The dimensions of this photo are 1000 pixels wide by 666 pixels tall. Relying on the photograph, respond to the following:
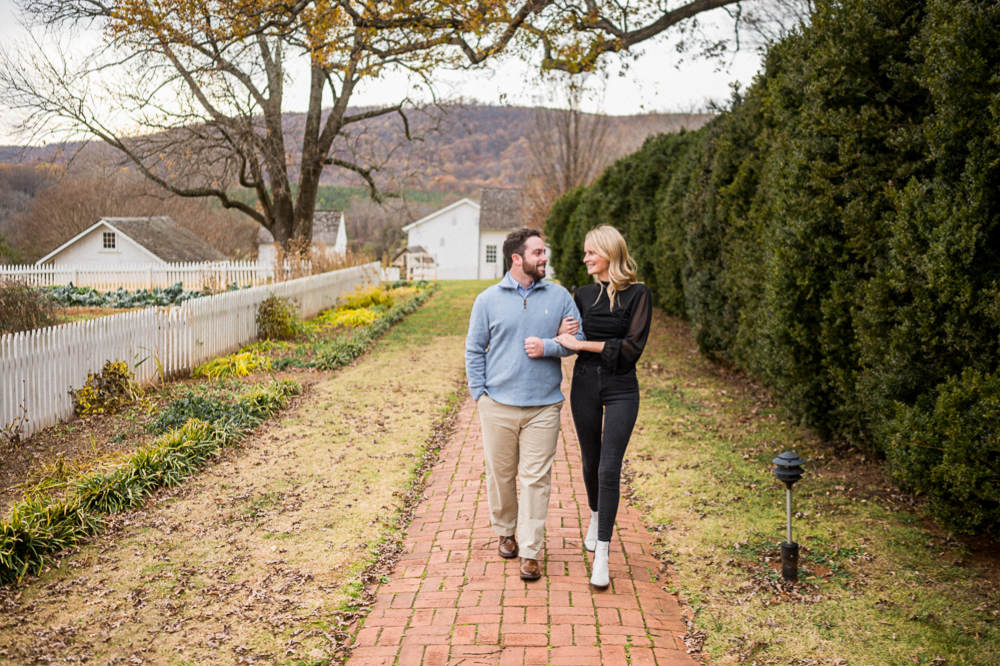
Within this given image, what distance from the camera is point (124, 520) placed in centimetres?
557

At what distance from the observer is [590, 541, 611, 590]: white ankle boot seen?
437cm

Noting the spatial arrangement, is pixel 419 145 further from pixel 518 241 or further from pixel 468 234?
pixel 468 234

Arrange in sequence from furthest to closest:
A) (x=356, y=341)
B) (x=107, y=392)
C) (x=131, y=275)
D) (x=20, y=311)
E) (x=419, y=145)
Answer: (x=131, y=275) → (x=419, y=145) → (x=356, y=341) → (x=20, y=311) → (x=107, y=392)

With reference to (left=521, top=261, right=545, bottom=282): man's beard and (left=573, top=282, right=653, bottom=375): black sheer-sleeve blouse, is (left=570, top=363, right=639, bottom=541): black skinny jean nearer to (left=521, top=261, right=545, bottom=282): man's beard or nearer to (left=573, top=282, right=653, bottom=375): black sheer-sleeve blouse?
(left=573, top=282, right=653, bottom=375): black sheer-sleeve blouse

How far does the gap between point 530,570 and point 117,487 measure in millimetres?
3506

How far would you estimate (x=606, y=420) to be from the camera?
445cm

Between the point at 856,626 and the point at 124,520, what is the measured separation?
16.0 ft

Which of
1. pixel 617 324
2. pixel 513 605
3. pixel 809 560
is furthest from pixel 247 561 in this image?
pixel 809 560

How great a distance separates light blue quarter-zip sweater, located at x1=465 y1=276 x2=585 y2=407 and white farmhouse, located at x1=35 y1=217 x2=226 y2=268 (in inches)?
1651

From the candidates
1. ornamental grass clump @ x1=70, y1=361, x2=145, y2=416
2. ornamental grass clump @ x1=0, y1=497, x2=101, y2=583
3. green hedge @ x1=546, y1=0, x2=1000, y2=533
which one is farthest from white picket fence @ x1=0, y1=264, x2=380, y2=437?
green hedge @ x1=546, y1=0, x2=1000, y2=533

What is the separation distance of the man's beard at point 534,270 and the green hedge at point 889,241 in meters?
2.32

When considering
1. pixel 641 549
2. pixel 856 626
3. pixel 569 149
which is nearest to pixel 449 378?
pixel 641 549

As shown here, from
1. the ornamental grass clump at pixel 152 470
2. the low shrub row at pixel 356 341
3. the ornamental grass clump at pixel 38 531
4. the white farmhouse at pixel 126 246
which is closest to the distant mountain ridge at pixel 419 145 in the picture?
the low shrub row at pixel 356 341

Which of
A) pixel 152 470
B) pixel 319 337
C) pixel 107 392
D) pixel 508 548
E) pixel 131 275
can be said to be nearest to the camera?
pixel 508 548
